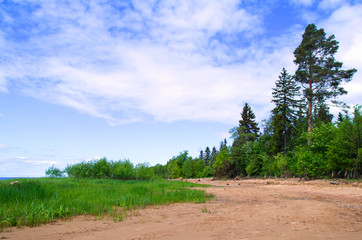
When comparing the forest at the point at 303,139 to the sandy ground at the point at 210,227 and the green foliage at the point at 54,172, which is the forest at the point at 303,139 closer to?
A: the green foliage at the point at 54,172

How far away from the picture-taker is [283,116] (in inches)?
1426

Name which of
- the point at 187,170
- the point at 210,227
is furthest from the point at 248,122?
the point at 210,227

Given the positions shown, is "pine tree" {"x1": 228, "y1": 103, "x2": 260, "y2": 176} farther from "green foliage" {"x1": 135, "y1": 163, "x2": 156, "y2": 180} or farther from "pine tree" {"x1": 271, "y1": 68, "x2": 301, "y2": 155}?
"green foliage" {"x1": 135, "y1": 163, "x2": 156, "y2": 180}

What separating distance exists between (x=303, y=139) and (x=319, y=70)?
9958 millimetres

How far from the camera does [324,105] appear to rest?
89.6 ft

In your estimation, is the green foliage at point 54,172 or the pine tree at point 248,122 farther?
the pine tree at point 248,122

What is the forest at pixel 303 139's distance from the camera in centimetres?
2141

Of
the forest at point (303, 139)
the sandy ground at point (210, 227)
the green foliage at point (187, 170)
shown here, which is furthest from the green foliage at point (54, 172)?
the green foliage at point (187, 170)

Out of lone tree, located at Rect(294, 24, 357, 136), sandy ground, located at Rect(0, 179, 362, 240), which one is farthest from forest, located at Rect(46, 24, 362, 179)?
sandy ground, located at Rect(0, 179, 362, 240)

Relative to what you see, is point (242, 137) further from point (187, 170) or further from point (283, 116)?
point (187, 170)

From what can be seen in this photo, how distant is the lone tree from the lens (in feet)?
86.6

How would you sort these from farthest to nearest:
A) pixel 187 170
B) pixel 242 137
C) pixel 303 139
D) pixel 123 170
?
pixel 187 170
pixel 242 137
pixel 303 139
pixel 123 170

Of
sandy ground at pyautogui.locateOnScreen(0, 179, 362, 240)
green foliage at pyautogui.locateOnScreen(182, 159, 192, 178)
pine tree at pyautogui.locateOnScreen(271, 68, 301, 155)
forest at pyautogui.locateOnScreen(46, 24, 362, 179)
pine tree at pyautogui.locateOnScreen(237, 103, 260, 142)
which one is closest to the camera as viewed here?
sandy ground at pyautogui.locateOnScreen(0, 179, 362, 240)

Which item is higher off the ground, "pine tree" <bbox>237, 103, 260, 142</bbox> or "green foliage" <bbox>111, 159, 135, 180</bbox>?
"pine tree" <bbox>237, 103, 260, 142</bbox>
